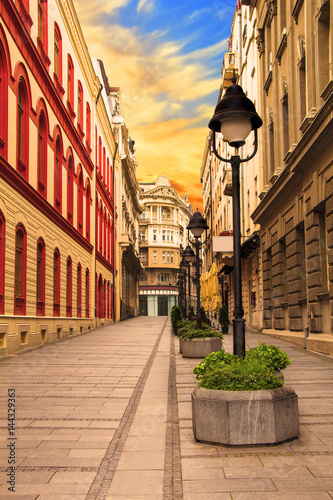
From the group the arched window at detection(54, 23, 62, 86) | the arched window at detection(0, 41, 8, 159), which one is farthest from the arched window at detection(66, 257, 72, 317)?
the arched window at detection(0, 41, 8, 159)

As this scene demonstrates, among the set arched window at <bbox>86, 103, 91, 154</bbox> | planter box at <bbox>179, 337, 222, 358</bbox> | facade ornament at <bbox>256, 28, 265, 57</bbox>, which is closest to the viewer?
planter box at <bbox>179, 337, 222, 358</bbox>

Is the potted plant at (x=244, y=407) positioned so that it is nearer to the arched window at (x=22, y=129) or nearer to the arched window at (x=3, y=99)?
the arched window at (x=3, y=99)

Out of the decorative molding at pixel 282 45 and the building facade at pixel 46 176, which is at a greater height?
the decorative molding at pixel 282 45

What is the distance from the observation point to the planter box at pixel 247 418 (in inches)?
235

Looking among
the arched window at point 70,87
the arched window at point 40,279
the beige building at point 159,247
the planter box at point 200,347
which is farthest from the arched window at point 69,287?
the beige building at point 159,247

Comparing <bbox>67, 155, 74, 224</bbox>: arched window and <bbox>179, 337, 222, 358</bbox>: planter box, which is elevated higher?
<bbox>67, 155, 74, 224</bbox>: arched window

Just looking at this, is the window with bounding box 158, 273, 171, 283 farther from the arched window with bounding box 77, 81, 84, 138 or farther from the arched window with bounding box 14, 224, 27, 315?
the arched window with bounding box 14, 224, 27, 315

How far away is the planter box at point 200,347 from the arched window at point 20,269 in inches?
210

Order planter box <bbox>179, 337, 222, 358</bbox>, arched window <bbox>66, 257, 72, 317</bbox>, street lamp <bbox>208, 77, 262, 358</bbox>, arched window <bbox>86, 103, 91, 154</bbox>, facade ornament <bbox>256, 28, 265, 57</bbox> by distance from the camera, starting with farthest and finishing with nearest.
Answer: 1. arched window <bbox>86, 103, 91, 154</bbox>
2. arched window <bbox>66, 257, 72, 317</bbox>
3. facade ornament <bbox>256, 28, 265, 57</bbox>
4. planter box <bbox>179, 337, 222, 358</bbox>
5. street lamp <bbox>208, 77, 262, 358</bbox>

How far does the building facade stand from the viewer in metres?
16.3

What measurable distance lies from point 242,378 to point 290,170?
12.1 m

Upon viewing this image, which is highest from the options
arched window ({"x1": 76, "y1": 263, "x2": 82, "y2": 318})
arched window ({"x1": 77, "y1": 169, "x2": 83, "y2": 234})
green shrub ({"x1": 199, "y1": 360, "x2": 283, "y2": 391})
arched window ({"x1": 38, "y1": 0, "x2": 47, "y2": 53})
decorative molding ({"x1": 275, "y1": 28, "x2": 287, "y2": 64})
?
arched window ({"x1": 38, "y1": 0, "x2": 47, "y2": 53})

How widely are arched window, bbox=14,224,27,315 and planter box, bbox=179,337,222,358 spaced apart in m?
5.34

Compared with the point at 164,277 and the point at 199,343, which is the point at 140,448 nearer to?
the point at 199,343
